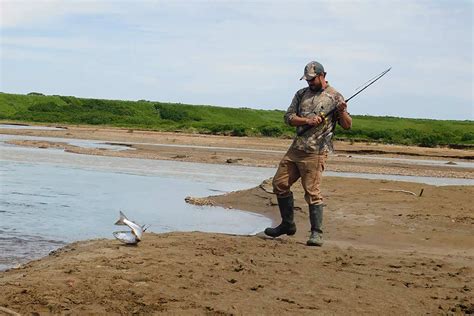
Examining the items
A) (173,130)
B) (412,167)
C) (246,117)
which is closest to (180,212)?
(412,167)

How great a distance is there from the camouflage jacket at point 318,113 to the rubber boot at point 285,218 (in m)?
0.74

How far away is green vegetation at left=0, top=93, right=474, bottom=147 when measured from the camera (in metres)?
53.6

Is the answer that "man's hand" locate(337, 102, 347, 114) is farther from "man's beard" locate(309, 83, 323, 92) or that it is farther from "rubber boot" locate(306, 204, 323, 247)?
"rubber boot" locate(306, 204, 323, 247)

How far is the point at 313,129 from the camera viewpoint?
923 cm

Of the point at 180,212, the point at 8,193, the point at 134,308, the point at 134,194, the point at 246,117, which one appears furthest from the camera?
the point at 246,117

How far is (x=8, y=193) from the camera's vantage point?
49.1 feet

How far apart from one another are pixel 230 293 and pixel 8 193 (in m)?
9.58

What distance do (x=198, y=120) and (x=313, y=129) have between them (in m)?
63.2

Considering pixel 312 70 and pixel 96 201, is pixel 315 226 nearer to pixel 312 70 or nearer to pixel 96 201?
pixel 312 70

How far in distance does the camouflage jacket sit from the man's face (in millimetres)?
60

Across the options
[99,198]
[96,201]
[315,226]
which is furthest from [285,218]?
[99,198]

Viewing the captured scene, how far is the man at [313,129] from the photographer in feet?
29.9

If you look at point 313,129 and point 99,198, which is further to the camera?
point 99,198

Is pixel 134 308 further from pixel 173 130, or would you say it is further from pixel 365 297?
pixel 173 130
